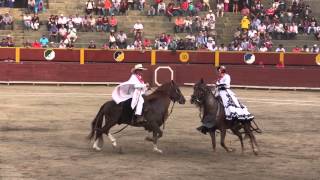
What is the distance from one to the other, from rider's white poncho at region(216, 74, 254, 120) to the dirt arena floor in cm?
66

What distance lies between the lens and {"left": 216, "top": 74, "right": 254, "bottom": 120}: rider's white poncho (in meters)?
11.0

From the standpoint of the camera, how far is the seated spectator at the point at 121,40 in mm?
28453

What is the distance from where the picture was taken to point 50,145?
11.5 metres

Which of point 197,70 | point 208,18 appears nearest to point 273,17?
point 208,18

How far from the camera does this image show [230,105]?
1104 centimetres

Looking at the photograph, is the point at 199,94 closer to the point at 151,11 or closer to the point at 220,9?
the point at 151,11

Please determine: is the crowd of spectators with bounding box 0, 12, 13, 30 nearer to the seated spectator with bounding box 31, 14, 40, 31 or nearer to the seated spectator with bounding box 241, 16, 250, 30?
the seated spectator with bounding box 31, 14, 40, 31

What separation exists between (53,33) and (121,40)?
2.94 meters

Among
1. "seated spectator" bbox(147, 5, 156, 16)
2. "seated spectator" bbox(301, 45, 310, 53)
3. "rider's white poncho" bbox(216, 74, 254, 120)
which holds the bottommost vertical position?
"rider's white poncho" bbox(216, 74, 254, 120)

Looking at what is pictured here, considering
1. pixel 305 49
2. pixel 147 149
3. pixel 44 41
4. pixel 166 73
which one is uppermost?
pixel 44 41

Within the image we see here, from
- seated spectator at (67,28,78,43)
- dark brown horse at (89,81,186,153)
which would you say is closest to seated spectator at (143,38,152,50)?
seated spectator at (67,28,78,43)

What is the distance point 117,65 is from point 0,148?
51.9ft

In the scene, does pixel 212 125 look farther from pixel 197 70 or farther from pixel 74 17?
pixel 74 17

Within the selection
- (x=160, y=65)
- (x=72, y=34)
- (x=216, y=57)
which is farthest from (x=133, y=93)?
(x=72, y=34)
